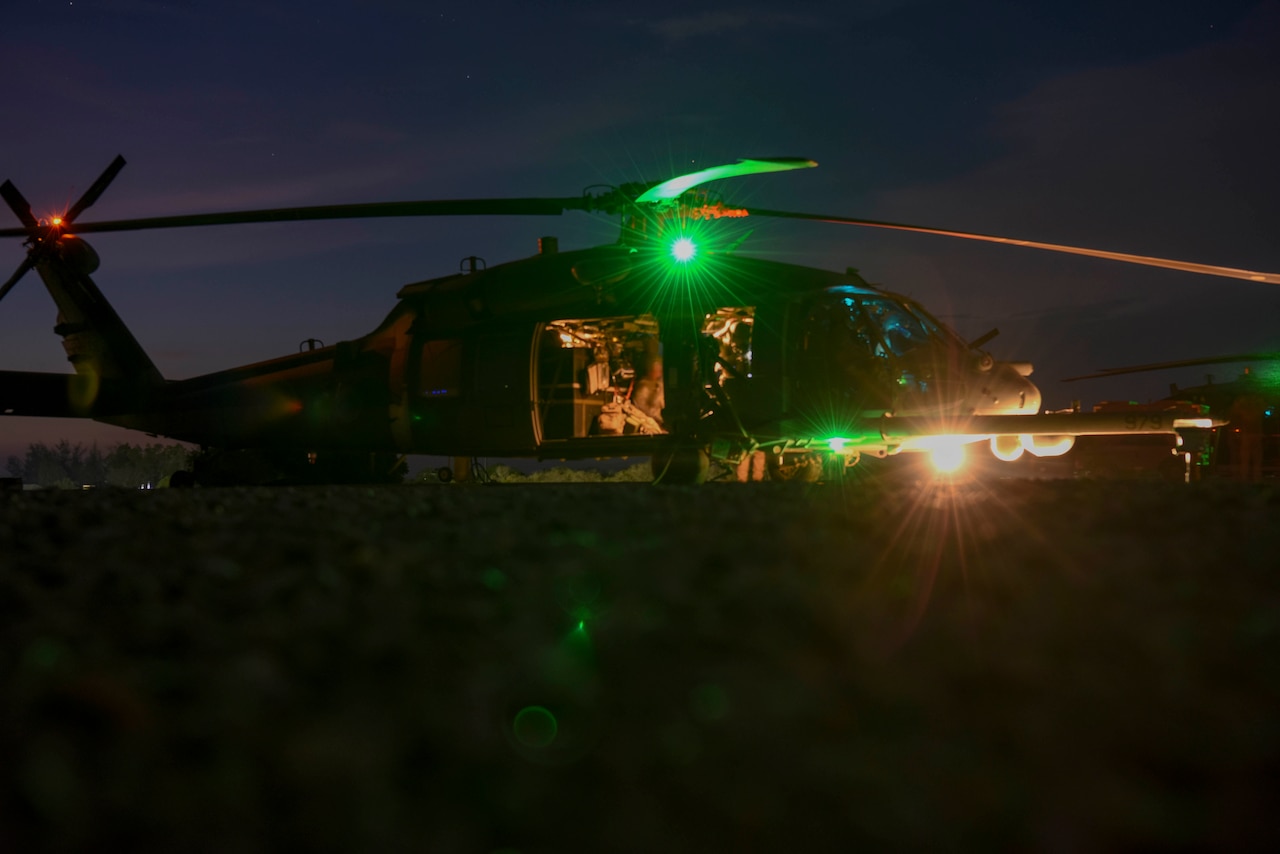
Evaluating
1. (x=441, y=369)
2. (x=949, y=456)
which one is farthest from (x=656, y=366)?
(x=949, y=456)

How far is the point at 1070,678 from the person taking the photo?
40.9 inches

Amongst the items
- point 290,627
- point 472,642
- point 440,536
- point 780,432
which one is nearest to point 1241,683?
point 472,642

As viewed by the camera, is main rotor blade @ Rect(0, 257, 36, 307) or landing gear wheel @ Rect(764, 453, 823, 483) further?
main rotor blade @ Rect(0, 257, 36, 307)

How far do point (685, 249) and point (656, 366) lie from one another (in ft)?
3.81

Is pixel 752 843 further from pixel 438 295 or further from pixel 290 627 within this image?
pixel 438 295

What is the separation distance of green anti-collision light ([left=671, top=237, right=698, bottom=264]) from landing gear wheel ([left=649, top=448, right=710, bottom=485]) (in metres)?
1.78

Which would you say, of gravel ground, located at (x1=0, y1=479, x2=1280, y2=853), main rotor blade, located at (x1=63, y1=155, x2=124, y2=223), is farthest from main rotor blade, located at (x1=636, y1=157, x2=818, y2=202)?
main rotor blade, located at (x1=63, y1=155, x2=124, y2=223)

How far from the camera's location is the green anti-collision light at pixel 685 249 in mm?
8461

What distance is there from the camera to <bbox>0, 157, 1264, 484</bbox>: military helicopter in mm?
7922

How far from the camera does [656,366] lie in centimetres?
891

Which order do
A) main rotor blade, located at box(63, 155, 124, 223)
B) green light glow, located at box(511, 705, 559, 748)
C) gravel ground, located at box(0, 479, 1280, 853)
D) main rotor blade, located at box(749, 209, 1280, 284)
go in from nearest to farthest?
gravel ground, located at box(0, 479, 1280, 853) → green light glow, located at box(511, 705, 559, 748) → main rotor blade, located at box(749, 209, 1280, 284) → main rotor blade, located at box(63, 155, 124, 223)

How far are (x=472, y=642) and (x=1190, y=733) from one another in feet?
2.67

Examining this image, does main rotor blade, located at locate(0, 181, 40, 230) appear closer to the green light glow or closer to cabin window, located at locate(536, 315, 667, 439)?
cabin window, located at locate(536, 315, 667, 439)

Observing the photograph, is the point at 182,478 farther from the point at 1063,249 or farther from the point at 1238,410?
the point at 1238,410
